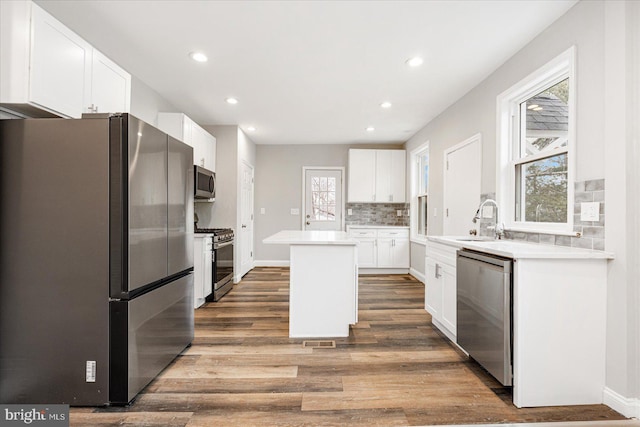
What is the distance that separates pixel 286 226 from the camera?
6598 mm

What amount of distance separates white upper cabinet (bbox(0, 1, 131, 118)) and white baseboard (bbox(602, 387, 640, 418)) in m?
3.61

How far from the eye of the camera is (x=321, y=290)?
2.83 m

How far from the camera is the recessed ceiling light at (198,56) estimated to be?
2.78 metres

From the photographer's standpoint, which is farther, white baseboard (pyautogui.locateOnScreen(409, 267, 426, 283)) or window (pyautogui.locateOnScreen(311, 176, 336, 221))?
window (pyautogui.locateOnScreen(311, 176, 336, 221))

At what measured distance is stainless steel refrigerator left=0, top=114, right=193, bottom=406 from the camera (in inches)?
68.6

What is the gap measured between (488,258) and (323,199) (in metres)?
4.65

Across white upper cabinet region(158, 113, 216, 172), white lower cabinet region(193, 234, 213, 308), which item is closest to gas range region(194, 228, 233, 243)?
white lower cabinet region(193, 234, 213, 308)

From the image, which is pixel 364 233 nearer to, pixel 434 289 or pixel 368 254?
pixel 368 254

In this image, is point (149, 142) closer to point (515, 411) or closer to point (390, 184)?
point (515, 411)

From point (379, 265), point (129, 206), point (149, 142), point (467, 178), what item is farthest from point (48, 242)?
point (379, 265)

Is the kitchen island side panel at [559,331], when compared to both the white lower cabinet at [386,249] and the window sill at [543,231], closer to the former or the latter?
the window sill at [543,231]

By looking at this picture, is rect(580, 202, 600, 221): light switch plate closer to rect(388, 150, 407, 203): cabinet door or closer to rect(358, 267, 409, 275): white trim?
rect(358, 267, 409, 275): white trim

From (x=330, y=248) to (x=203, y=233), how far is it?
1875 millimetres

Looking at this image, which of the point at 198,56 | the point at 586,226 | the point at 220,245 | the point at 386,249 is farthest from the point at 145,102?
the point at 386,249
